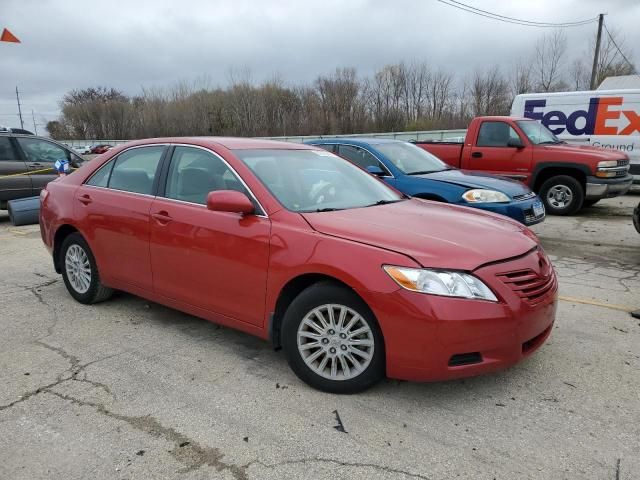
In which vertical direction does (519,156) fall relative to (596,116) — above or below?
below

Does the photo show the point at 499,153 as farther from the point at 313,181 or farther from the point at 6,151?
the point at 6,151

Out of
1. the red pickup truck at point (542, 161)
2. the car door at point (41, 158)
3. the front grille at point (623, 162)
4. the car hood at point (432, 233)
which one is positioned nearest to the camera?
the car hood at point (432, 233)

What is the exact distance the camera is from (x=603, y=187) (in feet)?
31.4

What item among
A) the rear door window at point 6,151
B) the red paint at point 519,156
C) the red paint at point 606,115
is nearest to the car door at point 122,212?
the red paint at point 519,156

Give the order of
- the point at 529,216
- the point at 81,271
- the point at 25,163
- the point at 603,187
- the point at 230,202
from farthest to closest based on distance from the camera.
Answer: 1. the point at 25,163
2. the point at 603,187
3. the point at 529,216
4. the point at 81,271
5. the point at 230,202

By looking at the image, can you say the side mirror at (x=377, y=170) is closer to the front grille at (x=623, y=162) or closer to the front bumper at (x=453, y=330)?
the front bumper at (x=453, y=330)

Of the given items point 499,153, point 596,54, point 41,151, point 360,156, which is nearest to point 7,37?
point 41,151

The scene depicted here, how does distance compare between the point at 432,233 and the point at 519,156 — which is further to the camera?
the point at 519,156

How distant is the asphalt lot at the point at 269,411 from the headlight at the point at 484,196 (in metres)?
2.36

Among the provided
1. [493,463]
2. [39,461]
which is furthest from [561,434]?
[39,461]

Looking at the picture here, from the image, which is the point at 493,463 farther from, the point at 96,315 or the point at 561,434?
the point at 96,315

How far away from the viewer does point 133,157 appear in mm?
4508

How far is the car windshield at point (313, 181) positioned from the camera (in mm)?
3600

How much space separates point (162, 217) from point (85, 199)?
46.9 inches
